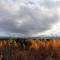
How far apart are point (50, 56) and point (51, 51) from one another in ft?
7.20

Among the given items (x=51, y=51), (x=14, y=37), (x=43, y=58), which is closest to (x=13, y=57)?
(x=43, y=58)

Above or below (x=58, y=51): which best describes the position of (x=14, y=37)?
above

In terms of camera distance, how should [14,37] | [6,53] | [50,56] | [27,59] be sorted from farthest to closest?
[14,37]
[6,53]
[50,56]
[27,59]

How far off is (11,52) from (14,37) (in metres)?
26.5

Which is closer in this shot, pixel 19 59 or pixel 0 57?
pixel 19 59

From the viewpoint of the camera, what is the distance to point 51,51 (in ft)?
73.7

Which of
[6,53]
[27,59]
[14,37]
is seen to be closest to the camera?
[27,59]

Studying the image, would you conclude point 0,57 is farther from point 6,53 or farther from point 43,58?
point 43,58

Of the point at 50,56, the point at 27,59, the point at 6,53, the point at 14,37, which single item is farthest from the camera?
the point at 14,37

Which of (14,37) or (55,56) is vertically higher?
(14,37)

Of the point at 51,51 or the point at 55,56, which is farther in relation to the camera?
the point at 51,51

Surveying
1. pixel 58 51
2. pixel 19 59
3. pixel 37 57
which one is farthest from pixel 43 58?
pixel 58 51

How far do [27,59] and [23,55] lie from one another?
0.83 metres

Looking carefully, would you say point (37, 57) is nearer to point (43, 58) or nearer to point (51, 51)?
point (43, 58)
